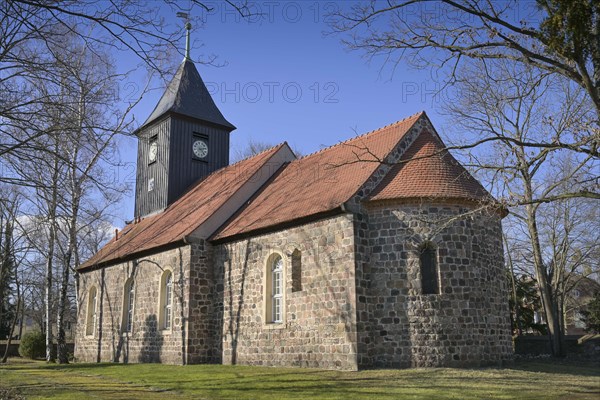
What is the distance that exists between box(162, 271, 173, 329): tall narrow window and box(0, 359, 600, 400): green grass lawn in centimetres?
457

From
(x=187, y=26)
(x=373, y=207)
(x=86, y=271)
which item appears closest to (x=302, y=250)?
(x=373, y=207)

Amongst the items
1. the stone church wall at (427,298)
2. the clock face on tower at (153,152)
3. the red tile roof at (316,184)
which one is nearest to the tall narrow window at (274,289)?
the red tile roof at (316,184)

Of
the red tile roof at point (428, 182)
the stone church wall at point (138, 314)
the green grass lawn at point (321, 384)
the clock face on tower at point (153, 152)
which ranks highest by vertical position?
the clock face on tower at point (153, 152)

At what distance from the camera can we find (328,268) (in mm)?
14039

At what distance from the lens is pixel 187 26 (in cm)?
713

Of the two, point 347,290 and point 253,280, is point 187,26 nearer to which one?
point 347,290

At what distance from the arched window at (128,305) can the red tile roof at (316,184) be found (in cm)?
534

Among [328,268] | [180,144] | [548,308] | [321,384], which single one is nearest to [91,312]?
[180,144]

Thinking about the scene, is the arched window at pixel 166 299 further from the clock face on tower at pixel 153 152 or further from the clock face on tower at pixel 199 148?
the clock face on tower at pixel 153 152

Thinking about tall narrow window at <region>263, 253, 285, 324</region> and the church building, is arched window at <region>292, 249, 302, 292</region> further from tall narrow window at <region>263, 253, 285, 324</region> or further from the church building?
tall narrow window at <region>263, 253, 285, 324</region>

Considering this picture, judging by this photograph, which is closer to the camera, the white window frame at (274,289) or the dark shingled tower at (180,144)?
the white window frame at (274,289)

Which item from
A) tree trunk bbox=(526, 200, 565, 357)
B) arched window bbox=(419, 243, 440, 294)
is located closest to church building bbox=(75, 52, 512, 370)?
arched window bbox=(419, 243, 440, 294)

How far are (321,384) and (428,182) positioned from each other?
605cm

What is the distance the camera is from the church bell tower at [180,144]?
2336cm
